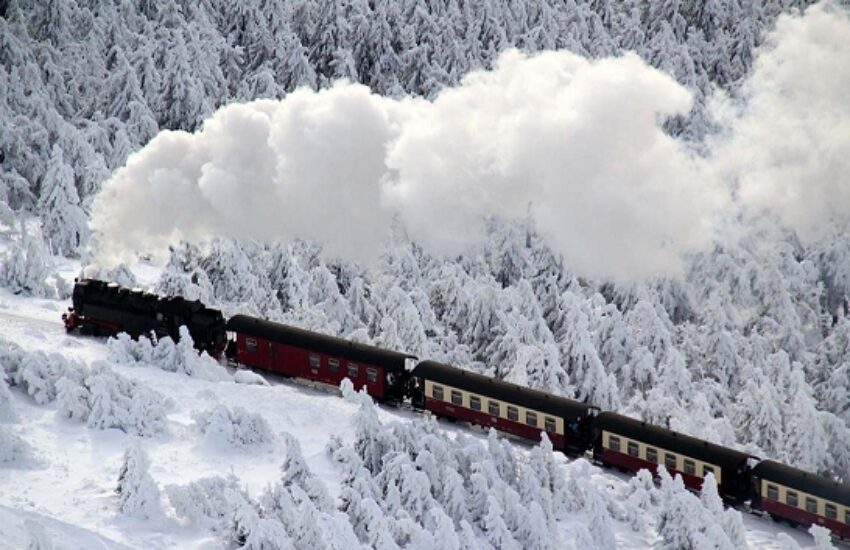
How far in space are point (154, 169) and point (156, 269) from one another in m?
10.5

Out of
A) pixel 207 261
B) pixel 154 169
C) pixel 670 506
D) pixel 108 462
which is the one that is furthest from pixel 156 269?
pixel 670 506

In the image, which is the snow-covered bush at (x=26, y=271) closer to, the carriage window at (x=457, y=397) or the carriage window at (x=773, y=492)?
the carriage window at (x=457, y=397)

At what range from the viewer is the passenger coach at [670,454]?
3603 cm

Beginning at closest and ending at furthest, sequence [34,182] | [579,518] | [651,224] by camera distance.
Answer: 1. [579,518]
2. [651,224]
3. [34,182]

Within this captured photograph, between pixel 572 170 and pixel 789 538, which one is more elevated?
pixel 572 170

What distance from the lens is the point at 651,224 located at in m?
41.3

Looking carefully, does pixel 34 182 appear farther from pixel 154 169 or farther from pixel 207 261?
pixel 154 169

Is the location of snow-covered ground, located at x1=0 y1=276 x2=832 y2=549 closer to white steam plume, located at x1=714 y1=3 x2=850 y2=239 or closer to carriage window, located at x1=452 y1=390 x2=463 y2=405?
carriage window, located at x1=452 y1=390 x2=463 y2=405

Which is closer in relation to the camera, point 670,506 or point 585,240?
point 670,506

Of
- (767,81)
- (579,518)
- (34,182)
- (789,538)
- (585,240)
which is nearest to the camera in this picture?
(789,538)

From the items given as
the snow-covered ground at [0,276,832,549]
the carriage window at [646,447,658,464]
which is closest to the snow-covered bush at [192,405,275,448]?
the snow-covered ground at [0,276,832,549]

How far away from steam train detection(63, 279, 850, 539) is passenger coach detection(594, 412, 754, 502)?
3 centimetres

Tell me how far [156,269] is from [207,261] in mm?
3553

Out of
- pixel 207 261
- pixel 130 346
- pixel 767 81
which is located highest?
pixel 767 81
